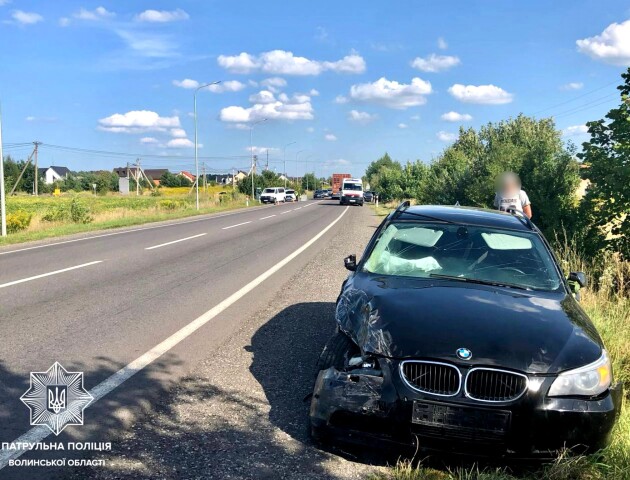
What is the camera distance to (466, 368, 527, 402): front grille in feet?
9.61

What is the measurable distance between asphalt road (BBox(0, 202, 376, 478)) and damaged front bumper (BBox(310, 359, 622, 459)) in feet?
1.30

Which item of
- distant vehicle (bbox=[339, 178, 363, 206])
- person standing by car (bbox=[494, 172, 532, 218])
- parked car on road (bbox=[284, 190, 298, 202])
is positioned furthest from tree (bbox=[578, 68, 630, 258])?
parked car on road (bbox=[284, 190, 298, 202])

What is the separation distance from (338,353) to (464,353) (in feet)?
2.62

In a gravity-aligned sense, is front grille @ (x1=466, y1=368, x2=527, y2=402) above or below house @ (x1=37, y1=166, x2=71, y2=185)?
below

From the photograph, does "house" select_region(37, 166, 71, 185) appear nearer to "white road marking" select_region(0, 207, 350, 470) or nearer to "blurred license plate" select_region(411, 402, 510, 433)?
"white road marking" select_region(0, 207, 350, 470)

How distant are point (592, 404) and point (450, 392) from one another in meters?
0.80

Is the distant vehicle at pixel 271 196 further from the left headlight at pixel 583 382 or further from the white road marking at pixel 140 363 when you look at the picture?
the left headlight at pixel 583 382

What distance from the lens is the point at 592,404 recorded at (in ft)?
9.75

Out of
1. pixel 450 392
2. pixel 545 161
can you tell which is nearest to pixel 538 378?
pixel 450 392

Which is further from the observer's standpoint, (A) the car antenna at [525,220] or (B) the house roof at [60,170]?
(B) the house roof at [60,170]

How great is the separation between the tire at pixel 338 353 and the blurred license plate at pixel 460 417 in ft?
1.72

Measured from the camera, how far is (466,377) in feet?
9.73

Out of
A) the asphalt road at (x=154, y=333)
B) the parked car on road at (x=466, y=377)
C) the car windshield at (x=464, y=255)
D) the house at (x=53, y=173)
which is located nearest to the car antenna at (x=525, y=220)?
the car windshield at (x=464, y=255)

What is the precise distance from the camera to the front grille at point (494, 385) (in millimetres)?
2930
